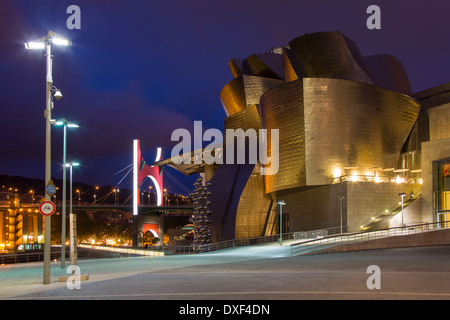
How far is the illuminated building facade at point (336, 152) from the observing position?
108 feet

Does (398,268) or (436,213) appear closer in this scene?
(398,268)

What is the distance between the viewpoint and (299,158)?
117 feet

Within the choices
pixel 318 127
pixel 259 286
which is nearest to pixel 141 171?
pixel 318 127

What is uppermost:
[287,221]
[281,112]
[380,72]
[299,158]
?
[380,72]

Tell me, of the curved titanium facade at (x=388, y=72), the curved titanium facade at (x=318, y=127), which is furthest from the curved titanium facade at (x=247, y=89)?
the curved titanium facade at (x=388, y=72)

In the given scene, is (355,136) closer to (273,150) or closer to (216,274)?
(273,150)

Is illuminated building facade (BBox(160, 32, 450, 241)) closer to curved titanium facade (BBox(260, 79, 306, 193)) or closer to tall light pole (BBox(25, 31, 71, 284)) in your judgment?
curved titanium facade (BBox(260, 79, 306, 193))

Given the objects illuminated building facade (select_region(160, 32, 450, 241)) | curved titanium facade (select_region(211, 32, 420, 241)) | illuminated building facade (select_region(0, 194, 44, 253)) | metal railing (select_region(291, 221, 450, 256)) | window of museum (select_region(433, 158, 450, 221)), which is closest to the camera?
metal railing (select_region(291, 221, 450, 256))

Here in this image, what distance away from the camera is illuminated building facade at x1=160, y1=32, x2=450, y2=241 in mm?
33062

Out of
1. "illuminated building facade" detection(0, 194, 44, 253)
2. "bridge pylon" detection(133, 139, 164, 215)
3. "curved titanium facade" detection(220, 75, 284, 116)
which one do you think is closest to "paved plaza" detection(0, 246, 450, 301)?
"curved titanium facade" detection(220, 75, 284, 116)

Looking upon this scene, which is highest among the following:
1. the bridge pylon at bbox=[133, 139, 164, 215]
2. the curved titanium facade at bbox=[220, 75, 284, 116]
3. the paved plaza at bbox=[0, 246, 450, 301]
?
the curved titanium facade at bbox=[220, 75, 284, 116]

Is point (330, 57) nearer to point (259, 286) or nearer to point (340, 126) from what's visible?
point (340, 126)
